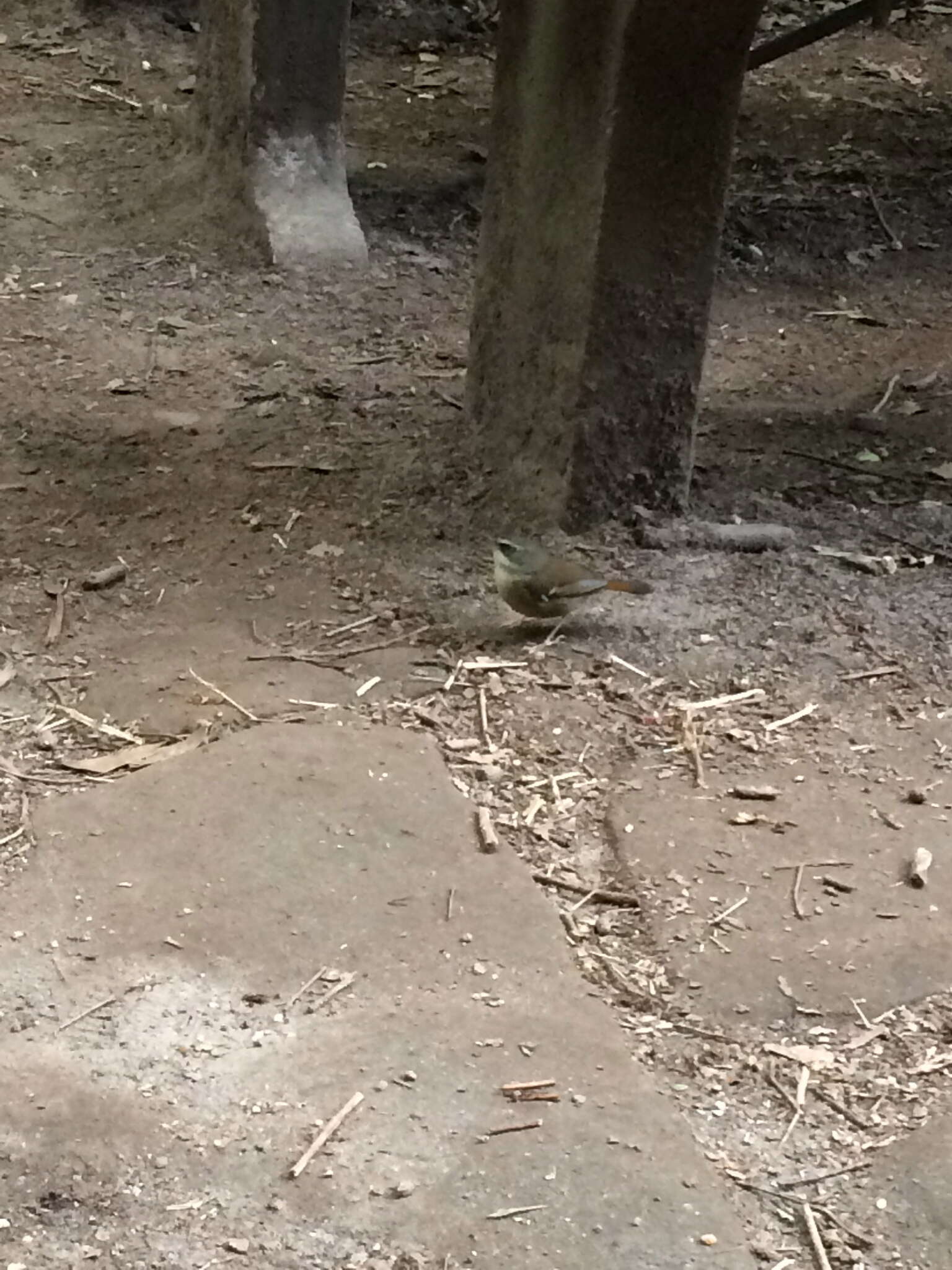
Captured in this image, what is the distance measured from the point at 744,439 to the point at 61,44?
493 cm

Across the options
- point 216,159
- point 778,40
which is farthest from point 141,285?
point 778,40

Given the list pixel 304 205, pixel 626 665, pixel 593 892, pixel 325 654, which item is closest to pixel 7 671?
pixel 325 654

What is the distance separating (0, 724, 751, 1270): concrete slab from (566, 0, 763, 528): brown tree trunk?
1.18 meters

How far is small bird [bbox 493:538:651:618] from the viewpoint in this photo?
11.7ft

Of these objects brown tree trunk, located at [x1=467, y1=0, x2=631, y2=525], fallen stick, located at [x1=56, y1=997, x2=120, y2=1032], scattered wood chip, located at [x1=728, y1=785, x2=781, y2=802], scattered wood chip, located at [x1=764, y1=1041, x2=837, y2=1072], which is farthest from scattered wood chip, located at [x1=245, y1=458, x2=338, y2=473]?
scattered wood chip, located at [x1=764, y1=1041, x2=837, y2=1072]

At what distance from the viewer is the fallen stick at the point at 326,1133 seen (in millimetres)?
2211

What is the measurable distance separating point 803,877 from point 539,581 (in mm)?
1010

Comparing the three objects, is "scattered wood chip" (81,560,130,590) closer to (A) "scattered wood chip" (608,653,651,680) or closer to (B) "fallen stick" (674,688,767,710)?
(A) "scattered wood chip" (608,653,651,680)

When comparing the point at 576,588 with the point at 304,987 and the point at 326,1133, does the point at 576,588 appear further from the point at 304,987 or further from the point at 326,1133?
the point at 326,1133

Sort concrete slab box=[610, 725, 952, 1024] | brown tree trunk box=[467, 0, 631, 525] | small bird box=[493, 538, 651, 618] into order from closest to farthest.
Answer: concrete slab box=[610, 725, 952, 1024]
small bird box=[493, 538, 651, 618]
brown tree trunk box=[467, 0, 631, 525]

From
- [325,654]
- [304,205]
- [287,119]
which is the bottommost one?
[325,654]

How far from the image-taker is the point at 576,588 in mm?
3604

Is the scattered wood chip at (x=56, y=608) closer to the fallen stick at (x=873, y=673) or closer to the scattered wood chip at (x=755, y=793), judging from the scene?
the scattered wood chip at (x=755, y=793)

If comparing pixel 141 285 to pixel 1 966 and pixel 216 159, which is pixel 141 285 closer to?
pixel 216 159
